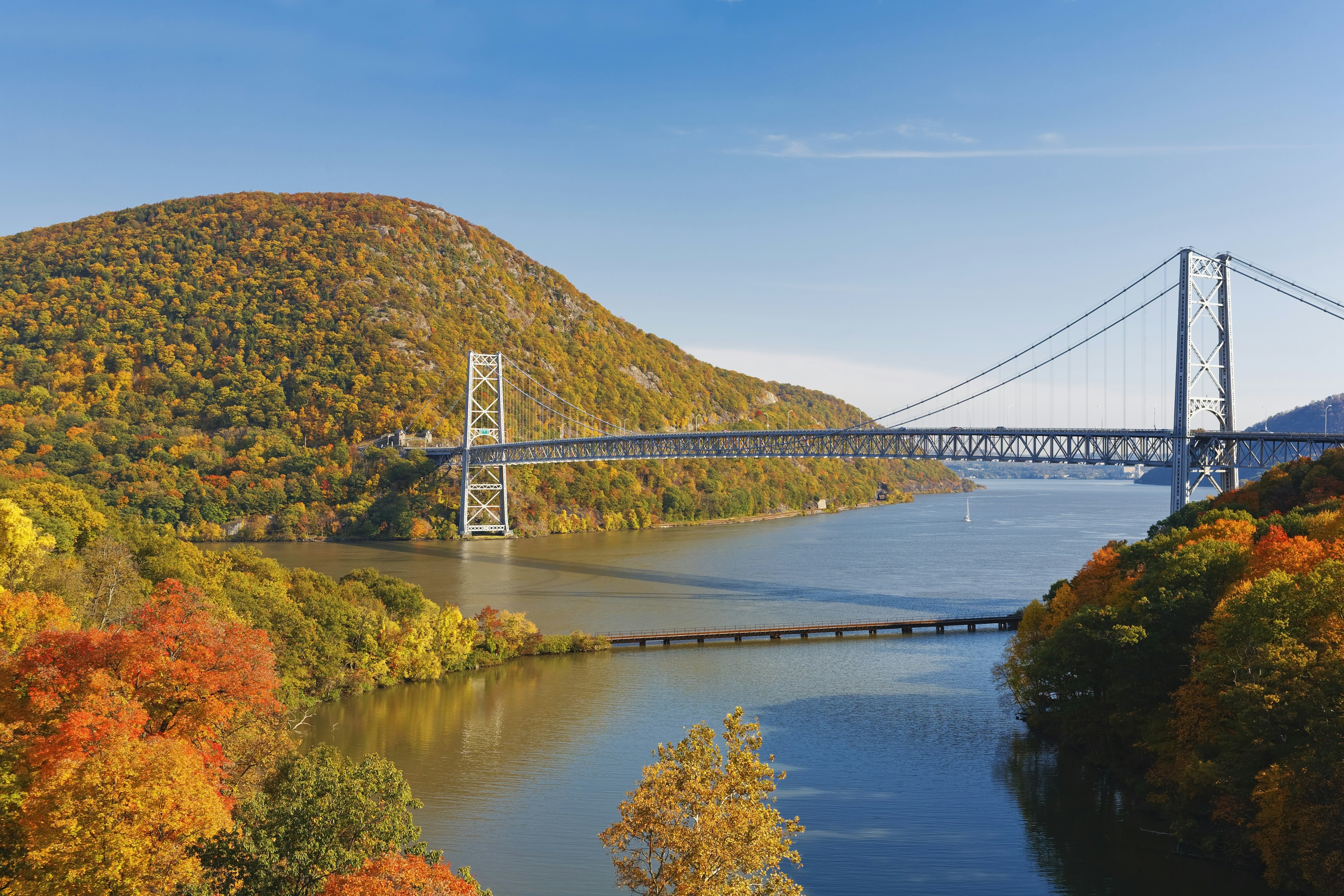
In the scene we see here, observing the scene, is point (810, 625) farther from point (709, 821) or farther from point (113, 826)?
point (113, 826)

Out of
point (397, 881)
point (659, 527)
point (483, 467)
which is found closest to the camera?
point (397, 881)

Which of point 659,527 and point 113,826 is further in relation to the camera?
point 659,527

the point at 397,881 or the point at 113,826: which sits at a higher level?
the point at 113,826

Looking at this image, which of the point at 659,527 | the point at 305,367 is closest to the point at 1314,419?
the point at 659,527

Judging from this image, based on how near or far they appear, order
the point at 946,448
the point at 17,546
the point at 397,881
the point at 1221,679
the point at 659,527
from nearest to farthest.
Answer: the point at 397,881
the point at 1221,679
the point at 17,546
the point at 946,448
the point at 659,527

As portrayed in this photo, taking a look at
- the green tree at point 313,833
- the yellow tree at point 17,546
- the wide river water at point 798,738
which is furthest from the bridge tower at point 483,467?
the green tree at point 313,833

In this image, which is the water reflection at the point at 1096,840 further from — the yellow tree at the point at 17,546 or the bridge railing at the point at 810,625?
the yellow tree at the point at 17,546

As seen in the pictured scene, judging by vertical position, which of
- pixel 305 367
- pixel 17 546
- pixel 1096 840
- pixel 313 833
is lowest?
pixel 1096 840
